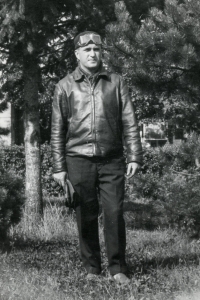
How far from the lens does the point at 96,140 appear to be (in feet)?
14.2

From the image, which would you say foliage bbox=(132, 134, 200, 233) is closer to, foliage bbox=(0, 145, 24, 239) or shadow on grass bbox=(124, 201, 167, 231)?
shadow on grass bbox=(124, 201, 167, 231)

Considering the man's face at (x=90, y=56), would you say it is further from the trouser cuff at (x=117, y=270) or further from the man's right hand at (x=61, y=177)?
the trouser cuff at (x=117, y=270)

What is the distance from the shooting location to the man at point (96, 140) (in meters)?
4.32

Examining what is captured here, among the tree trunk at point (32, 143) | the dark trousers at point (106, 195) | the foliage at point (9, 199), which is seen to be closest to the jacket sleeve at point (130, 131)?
the dark trousers at point (106, 195)

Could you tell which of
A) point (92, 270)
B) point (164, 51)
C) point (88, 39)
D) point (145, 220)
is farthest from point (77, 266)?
point (145, 220)

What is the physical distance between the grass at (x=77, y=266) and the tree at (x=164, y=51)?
176 cm

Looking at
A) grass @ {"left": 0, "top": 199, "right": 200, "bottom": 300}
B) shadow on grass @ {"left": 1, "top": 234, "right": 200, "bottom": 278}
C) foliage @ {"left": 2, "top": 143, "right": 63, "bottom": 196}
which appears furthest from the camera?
foliage @ {"left": 2, "top": 143, "right": 63, "bottom": 196}

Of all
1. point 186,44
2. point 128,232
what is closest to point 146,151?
point 128,232

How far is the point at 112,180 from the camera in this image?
436cm

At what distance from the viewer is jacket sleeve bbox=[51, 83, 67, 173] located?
445 cm

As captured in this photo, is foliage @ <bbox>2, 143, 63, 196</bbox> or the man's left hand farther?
foliage @ <bbox>2, 143, 63, 196</bbox>

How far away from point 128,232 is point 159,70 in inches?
98.9

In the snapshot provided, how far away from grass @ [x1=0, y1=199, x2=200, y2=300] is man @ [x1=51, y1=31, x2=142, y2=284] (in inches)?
9.4

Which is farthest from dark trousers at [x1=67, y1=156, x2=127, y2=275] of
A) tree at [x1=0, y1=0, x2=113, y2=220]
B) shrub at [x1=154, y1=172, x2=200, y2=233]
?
tree at [x1=0, y1=0, x2=113, y2=220]
